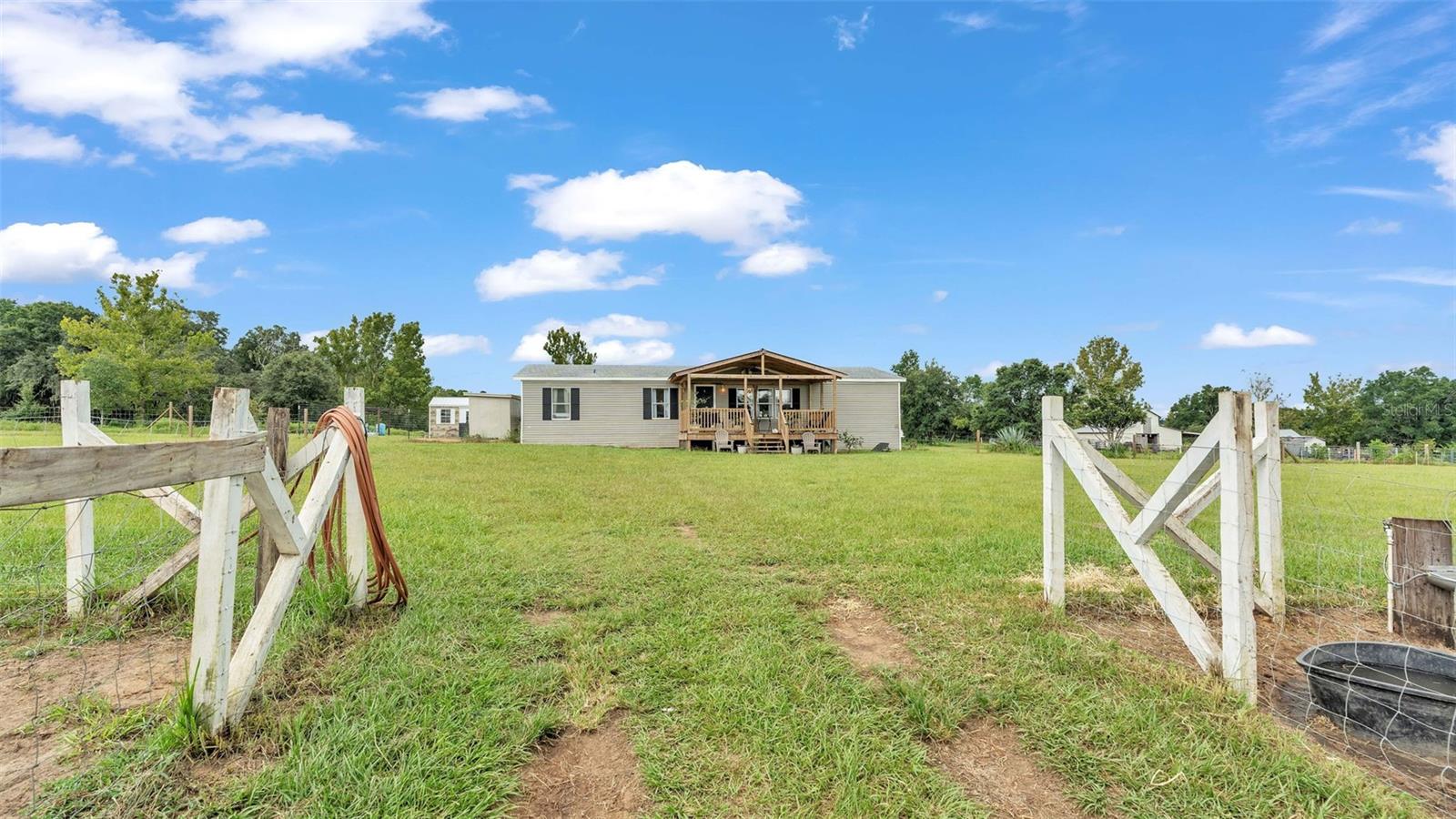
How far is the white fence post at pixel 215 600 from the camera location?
2059mm

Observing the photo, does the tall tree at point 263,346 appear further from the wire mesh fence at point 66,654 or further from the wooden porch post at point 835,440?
the wire mesh fence at point 66,654

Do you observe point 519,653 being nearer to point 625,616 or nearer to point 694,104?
point 625,616

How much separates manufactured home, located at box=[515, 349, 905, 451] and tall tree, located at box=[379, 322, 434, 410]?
1943 centimetres

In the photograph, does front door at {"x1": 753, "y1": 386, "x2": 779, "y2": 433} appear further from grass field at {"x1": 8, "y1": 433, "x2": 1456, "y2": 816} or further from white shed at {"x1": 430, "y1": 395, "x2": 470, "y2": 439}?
grass field at {"x1": 8, "y1": 433, "x2": 1456, "y2": 816}

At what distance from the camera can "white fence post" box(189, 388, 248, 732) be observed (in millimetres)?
2059

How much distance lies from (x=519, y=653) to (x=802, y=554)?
2825mm

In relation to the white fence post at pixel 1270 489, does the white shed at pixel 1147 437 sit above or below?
below

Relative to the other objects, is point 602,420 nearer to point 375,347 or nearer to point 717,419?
point 717,419

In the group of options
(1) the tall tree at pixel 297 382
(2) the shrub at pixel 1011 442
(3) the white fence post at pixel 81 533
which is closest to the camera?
(3) the white fence post at pixel 81 533

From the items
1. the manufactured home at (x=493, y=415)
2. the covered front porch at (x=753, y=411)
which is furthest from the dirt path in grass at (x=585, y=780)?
the manufactured home at (x=493, y=415)

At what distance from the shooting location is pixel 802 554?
17.2ft

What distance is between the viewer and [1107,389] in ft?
96.1

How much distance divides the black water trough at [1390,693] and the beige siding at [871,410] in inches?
827

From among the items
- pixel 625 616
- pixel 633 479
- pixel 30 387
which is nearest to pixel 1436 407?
pixel 633 479
